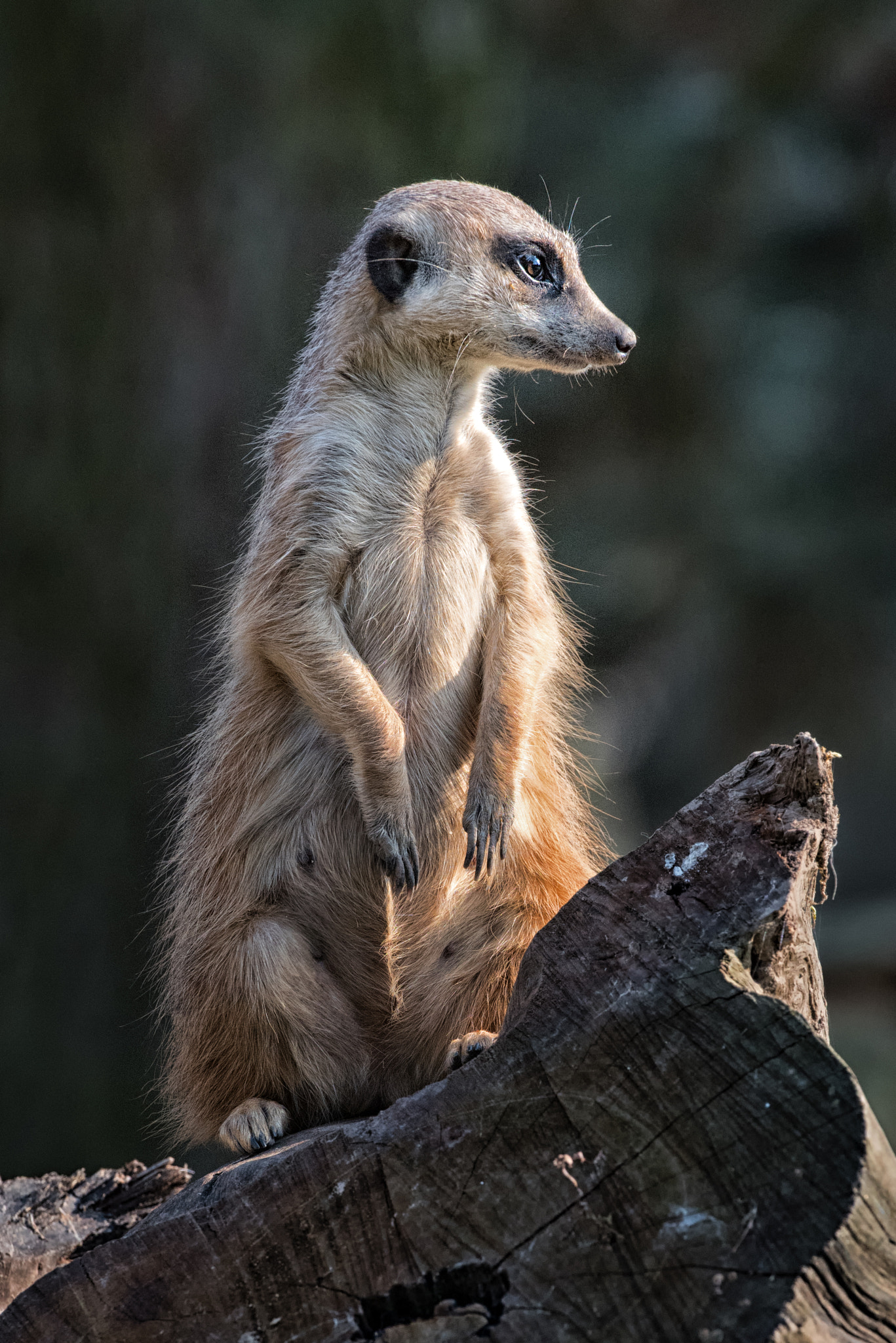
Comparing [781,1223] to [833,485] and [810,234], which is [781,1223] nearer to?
[833,485]

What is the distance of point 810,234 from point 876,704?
2.64m

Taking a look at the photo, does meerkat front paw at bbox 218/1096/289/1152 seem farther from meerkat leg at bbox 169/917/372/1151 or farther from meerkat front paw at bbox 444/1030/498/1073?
meerkat front paw at bbox 444/1030/498/1073

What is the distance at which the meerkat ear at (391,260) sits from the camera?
2.45 m

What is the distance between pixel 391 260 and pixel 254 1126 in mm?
1752

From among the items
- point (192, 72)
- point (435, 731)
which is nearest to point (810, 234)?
point (192, 72)

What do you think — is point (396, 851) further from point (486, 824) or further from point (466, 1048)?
point (466, 1048)

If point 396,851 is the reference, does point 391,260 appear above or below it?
above

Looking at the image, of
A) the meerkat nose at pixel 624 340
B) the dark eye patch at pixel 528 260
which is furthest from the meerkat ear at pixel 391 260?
the meerkat nose at pixel 624 340

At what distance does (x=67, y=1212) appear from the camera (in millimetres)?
2395

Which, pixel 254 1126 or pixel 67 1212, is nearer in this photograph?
pixel 254 1126

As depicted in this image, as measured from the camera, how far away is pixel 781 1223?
116 cm

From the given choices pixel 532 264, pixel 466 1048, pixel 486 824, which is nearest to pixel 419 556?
pixel 486 824

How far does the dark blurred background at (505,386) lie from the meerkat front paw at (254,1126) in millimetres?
2166

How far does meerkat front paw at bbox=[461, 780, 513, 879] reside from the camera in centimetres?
227
